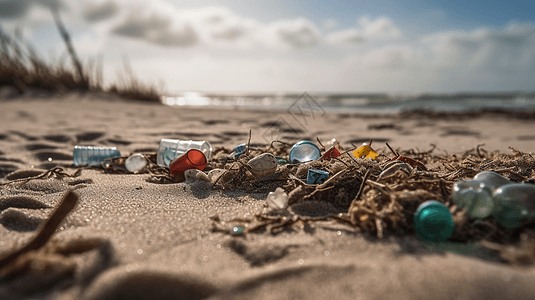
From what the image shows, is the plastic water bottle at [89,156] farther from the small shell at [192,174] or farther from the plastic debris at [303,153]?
the plastic debris at [303,153]

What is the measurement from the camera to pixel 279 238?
1.04 m

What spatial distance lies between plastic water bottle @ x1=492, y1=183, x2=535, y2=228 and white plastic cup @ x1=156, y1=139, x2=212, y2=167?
159 cm

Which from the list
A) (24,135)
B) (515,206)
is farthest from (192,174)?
(24,135)

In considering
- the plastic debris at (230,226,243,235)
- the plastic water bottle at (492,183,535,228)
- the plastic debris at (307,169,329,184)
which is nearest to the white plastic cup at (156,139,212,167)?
the plastic debris at (307,169,329,184)

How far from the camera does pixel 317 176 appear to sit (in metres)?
1.43

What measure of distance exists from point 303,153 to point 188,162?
638mm

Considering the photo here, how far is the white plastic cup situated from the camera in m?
2.17

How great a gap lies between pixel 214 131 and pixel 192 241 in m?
2.63

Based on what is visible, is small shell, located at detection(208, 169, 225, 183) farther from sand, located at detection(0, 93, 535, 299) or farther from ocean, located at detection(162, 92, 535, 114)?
ocean, located at detection(162, 92, 535, 114)

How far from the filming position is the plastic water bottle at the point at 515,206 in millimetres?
977

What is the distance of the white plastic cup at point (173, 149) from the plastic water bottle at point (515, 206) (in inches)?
62.6

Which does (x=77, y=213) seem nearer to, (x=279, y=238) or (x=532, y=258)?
(x=279, y=238)

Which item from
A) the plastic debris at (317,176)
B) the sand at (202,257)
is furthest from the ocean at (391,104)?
the sand at (202,257)

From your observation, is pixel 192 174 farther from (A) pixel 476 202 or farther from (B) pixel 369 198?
(A) pixel 476 202
